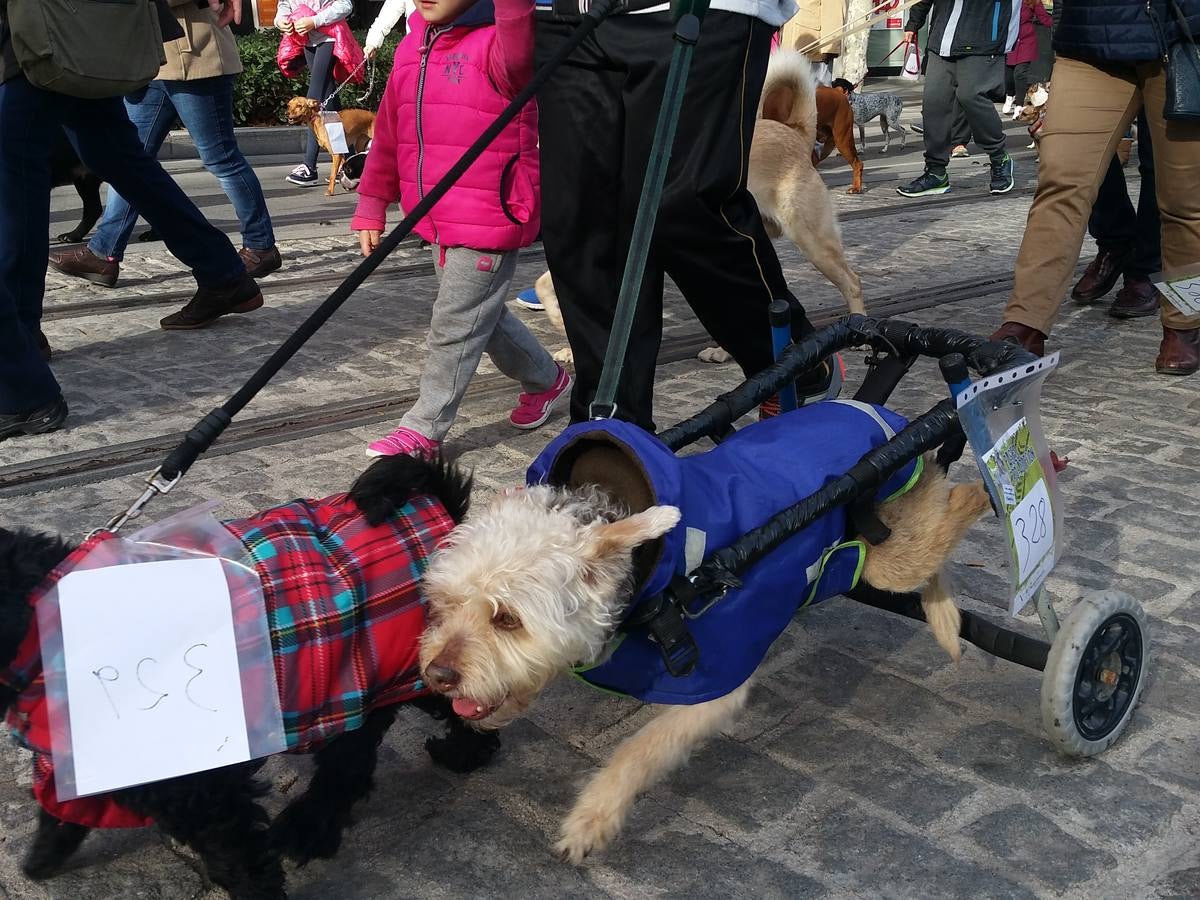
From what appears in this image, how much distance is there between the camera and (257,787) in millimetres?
2234

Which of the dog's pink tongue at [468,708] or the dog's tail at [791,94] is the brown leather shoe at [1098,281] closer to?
the dog's tail at [791,94]

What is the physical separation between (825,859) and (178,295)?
18.5 ft

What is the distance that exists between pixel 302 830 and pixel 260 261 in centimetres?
→ 554

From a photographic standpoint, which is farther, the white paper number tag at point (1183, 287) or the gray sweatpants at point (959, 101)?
the gray sweatpants at point (959, 101)

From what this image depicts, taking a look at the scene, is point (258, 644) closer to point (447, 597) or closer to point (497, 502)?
point (447, 597)

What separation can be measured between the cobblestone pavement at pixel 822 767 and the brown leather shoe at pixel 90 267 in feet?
7.58

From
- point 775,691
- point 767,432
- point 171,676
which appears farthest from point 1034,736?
point 171,676

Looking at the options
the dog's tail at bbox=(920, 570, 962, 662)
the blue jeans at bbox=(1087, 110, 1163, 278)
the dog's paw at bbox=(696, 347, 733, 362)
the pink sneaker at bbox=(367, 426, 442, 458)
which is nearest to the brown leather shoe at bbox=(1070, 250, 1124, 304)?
the blue jeans at bbox=(1087, 110, 1163, 278)

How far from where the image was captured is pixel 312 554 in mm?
2309

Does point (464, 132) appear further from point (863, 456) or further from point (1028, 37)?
point (1028, 37)

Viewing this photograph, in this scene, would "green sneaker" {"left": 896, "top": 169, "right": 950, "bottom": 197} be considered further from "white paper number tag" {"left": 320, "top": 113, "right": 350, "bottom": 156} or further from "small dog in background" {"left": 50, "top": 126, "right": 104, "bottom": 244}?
"small dog in background" {"left": 50, "top": 126, "right": 104, "bottom": 244}

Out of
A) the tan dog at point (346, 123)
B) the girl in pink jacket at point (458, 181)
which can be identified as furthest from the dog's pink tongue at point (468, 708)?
the tan dog at point (346, 123)

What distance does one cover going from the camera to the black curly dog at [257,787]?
2.09 meters

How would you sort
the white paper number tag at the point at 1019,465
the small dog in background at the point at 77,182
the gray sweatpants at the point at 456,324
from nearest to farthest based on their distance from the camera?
1. the white paper number tag at the point at 1019,465
2. the gray sweatpants at the point at 456,324
3. the small dog in background at the point at 77,182
